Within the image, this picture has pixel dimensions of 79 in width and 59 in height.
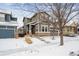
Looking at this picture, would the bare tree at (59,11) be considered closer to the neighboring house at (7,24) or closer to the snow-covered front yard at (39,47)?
the snow-covered front yard at (39,47)

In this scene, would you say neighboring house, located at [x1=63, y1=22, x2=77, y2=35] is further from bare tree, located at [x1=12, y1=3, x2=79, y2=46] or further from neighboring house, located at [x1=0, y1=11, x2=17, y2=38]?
neighboring house, located at [x1=0, y1=11, x2=17, y2=38]

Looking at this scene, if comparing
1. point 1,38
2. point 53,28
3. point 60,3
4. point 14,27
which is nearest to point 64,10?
point 60,3

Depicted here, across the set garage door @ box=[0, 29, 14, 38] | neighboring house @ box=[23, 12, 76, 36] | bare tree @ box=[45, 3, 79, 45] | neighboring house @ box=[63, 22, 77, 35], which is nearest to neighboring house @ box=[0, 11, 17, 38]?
garage door @ box=[0, 29, 14, 38]

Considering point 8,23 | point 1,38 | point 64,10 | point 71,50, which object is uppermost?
point 64,10

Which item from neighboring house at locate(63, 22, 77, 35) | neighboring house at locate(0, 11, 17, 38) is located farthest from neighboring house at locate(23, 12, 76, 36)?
neighboring house at locate(0, 11, 17, 38)

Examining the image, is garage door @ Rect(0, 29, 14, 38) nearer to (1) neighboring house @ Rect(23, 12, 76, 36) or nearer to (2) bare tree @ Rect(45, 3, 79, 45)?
(1) neighboring house @ Rect(23, 12, 76, 36)

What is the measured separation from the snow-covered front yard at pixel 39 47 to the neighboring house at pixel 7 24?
9 centimetres

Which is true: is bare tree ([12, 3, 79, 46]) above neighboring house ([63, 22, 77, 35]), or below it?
above

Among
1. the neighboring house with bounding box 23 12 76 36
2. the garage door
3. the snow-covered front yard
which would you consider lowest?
the snow-covered front yard

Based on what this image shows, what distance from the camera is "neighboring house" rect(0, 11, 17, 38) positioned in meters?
2.84

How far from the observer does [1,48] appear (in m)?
2.84

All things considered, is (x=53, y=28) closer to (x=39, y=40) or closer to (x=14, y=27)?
(x=39, y=40)

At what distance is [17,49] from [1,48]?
23 cm

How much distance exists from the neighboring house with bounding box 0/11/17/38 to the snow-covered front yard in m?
0.09
